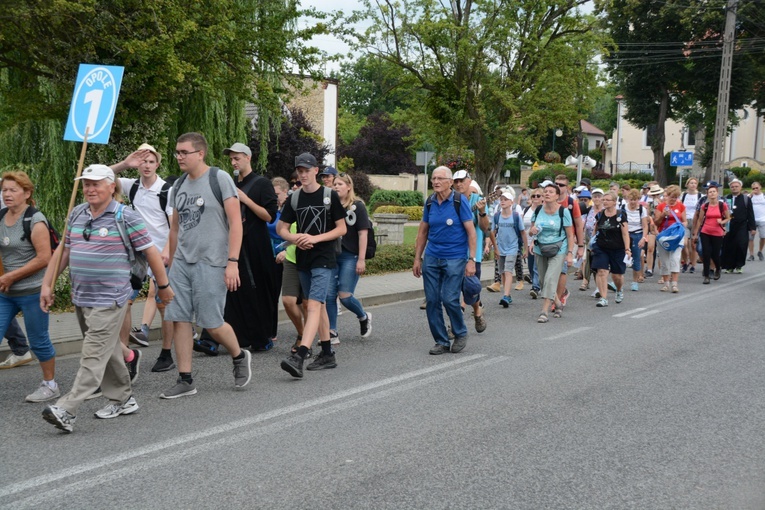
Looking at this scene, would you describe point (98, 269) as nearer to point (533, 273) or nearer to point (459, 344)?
point (459, 344)

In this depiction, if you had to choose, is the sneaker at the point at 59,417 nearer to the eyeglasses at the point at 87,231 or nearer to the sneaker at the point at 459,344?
the eyeglasses at the point at 87,231

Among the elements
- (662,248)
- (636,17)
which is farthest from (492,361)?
(636,17)

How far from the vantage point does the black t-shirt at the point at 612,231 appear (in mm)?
12688

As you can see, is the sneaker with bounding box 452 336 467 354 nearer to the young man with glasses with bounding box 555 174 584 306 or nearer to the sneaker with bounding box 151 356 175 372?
the sneaker with bounding box 151 356 175 372

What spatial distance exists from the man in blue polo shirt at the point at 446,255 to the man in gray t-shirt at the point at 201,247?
2.49 m

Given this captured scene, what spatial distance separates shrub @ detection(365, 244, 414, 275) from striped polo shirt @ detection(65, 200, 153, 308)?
10525 mm

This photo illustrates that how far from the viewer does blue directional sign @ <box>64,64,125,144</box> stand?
7.12m

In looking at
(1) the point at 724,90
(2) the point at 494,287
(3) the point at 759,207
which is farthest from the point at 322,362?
(1) the point at 724,90

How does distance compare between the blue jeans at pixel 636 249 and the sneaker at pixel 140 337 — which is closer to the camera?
the sneaker at pixel 140 337

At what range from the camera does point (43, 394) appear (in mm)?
6270

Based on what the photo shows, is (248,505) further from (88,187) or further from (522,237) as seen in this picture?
(522,237)

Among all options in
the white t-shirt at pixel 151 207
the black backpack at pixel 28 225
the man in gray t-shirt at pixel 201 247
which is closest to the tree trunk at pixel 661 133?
the white t-shirt at pixel 151 207

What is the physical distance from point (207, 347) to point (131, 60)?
474 centimetres

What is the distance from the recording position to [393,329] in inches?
405
